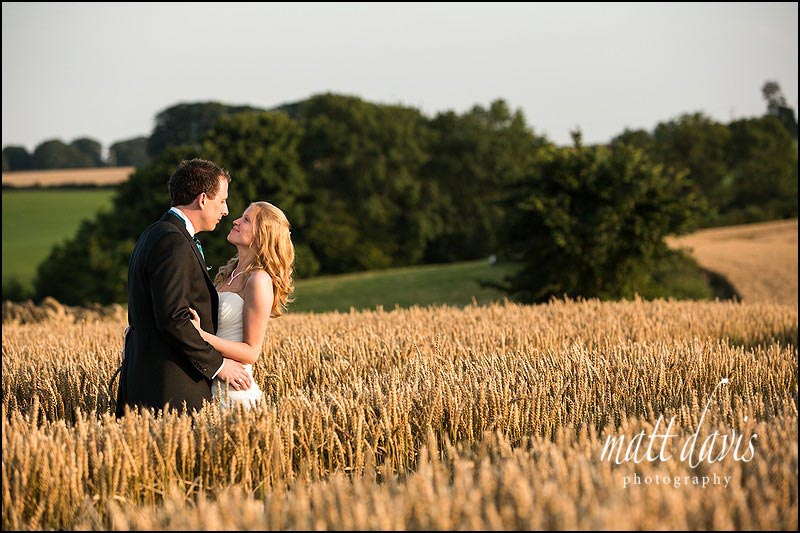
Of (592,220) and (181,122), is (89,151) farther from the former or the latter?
(592,220)

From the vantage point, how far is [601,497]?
3.22m

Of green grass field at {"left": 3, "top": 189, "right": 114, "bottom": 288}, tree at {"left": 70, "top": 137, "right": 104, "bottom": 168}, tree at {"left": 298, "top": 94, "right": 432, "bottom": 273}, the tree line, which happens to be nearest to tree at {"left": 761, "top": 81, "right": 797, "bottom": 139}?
the tree line

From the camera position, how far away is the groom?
472 centimetres

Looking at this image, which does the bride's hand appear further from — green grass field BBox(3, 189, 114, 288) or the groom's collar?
green grass field BBox(3, 189, 114, 288)

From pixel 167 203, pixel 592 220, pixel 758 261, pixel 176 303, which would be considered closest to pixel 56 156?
pixel 167 203

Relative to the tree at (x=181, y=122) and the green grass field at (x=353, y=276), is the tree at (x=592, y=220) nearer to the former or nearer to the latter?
the green grass field at (x=353, y=276)

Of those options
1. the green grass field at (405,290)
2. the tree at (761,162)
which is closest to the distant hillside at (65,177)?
the green grass field at (405,290)

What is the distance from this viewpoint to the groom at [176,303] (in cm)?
472

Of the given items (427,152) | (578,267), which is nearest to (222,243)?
(427,152)

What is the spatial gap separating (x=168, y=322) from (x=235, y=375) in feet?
2.22

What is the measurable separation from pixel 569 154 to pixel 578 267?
2381mm

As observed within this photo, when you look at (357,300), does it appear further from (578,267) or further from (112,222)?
(112,222)

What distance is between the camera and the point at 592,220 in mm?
17125

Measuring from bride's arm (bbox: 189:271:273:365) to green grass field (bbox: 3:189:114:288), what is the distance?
4884 cm
